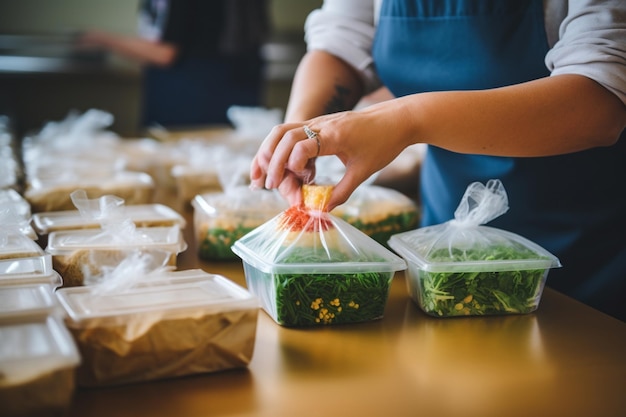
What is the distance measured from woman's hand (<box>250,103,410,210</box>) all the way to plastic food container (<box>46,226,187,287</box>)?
24 centimetres

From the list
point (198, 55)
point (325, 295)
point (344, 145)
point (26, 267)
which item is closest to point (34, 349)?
point (26, 267)

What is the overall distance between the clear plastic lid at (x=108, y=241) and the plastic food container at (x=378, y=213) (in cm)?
39

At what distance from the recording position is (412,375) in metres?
0.93

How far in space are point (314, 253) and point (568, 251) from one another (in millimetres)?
682

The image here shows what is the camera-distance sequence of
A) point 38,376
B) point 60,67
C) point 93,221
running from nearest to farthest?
point 38,376 < point 93,221 < point 60,67

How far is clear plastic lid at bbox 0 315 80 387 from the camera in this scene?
716 millimetres

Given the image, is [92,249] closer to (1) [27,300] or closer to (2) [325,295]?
(1) [27,300]

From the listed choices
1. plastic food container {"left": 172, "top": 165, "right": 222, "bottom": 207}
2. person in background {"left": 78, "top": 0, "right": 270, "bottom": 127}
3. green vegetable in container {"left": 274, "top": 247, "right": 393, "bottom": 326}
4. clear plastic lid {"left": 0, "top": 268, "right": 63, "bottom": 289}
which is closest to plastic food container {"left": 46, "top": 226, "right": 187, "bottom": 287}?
clear plastic lid {"left": 0, "top": 268, "right": 63, "bottom": 289}

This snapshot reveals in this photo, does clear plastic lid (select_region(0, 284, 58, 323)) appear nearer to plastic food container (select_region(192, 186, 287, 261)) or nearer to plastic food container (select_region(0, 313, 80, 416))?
plastic food container (select_region(0, 313, 80, 416))

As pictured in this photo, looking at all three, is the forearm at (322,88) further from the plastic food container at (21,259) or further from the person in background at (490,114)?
the plastic food container at (21,259)

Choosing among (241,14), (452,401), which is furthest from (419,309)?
(241,14)

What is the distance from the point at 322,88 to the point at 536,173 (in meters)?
0.52

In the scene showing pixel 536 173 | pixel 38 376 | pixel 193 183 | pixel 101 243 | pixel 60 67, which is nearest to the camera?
pixel 38 376

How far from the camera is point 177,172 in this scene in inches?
74.9
